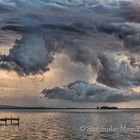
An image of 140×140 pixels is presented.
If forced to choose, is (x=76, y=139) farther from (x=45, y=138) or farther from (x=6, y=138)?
(x=6, y=138)

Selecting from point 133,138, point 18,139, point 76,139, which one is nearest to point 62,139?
point 76,139

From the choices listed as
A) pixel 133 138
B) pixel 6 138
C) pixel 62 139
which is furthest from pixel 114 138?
pixel 6 138

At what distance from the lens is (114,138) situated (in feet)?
275

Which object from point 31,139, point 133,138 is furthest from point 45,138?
point 133,138

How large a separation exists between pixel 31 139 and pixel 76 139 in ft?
33.4

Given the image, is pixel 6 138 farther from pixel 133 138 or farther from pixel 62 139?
pixel 133 138

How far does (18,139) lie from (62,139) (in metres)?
9.94

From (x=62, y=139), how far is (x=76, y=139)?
3.30 metres

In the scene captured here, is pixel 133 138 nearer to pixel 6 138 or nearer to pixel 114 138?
pixel 114 138

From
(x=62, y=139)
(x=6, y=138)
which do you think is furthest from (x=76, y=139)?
(x=6, y=138)

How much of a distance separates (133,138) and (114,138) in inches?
171

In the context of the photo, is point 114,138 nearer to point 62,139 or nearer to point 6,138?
point 62,139

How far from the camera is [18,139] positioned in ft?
268

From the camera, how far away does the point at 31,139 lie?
8194cm
